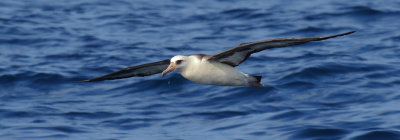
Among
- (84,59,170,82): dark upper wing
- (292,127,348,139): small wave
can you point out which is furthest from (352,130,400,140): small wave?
(84,59,170,82): dark upper wing

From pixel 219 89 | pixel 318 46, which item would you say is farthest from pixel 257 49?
pixel 318 46

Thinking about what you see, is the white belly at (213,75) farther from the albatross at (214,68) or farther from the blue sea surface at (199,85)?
the blue sea surface at (199,85)

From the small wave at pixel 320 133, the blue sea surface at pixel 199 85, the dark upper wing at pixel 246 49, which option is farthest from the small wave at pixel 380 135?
the dark upper wing at pixel 246 49

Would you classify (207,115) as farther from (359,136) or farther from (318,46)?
(318,46)

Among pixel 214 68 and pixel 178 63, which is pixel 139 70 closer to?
pixel 178 63

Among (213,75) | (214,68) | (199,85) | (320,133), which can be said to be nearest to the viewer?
(213,75)

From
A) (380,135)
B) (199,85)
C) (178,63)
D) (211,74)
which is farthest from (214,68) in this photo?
(199,85)

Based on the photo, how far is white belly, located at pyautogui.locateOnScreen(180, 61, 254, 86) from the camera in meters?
11.1

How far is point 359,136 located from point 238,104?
2.94 meters

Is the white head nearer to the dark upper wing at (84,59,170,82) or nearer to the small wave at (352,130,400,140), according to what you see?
the dark upper wing at (84,59,170,82)

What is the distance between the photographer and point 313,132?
39.8 feet

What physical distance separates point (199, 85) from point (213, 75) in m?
4.21

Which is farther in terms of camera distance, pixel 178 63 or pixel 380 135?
pixel 380 135

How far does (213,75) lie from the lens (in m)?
11.1
